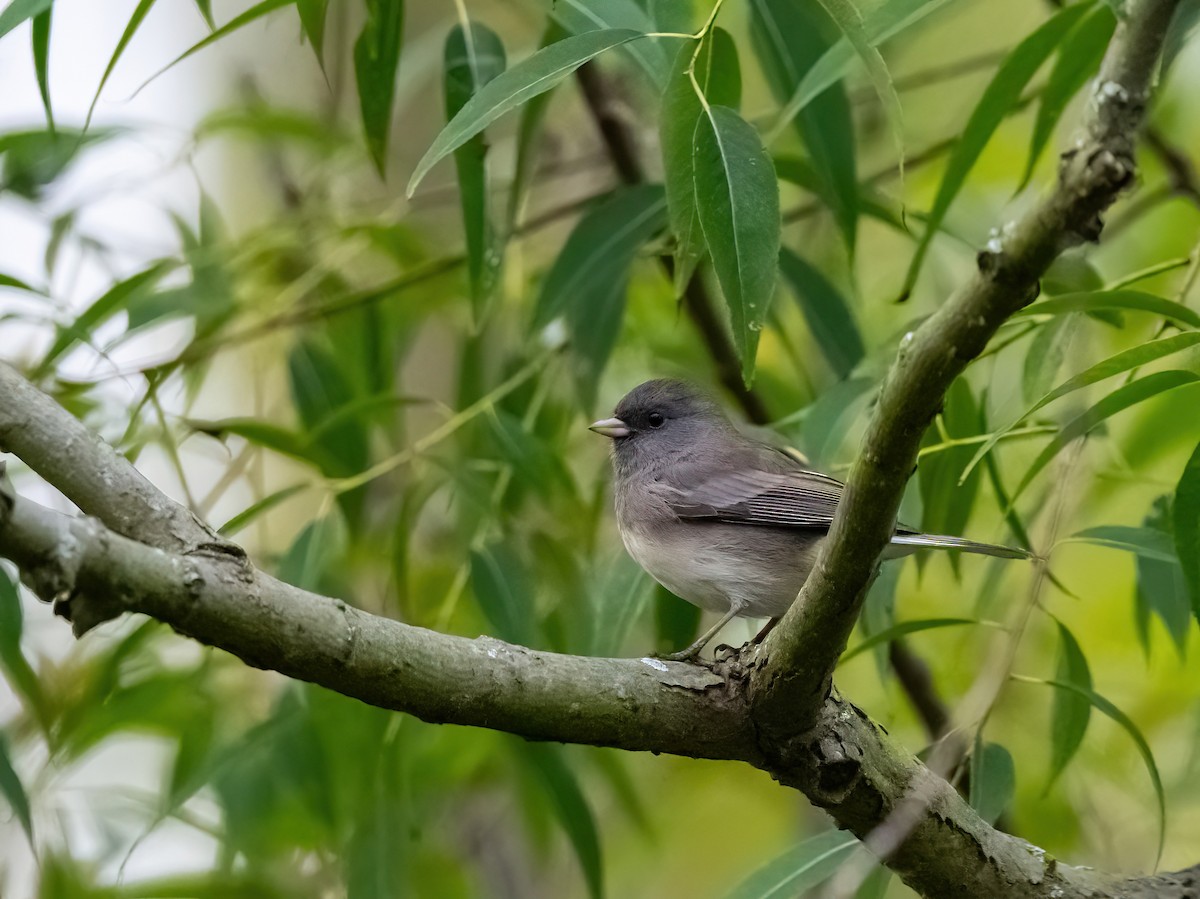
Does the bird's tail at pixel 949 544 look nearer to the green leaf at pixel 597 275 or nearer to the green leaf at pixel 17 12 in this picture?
the green leaf at pixel 597 275

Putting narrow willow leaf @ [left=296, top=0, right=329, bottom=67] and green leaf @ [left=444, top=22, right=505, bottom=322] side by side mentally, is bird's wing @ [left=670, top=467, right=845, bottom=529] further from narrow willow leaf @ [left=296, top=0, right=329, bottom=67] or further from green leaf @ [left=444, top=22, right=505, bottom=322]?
narrow willow leaf @ [left=296, top=0, right=329, bottom=67]

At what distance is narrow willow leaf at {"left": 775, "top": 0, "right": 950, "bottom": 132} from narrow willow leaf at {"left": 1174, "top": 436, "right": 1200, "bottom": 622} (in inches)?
28.1

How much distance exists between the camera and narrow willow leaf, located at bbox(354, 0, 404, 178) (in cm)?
196

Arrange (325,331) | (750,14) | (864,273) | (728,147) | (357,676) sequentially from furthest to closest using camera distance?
(864,273) < (325,331) < (750,14) < (728,147) < (357,676)

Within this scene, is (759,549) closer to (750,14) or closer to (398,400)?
(398,400)

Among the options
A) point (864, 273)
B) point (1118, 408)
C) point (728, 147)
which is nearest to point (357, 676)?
point (728, 147)

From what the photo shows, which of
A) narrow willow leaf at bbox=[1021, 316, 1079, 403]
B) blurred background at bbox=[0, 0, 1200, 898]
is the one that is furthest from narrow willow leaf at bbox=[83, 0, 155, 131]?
narrow willow leaf at bbox=[1021, 316, 1079, 403]

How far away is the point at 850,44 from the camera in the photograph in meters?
1.76

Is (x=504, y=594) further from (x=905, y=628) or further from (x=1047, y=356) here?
(x=1047, y=356)

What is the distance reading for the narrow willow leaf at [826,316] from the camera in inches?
100

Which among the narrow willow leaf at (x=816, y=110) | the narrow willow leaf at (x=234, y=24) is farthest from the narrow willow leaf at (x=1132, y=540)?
the narrow willow leaf at (x=234, y=24)

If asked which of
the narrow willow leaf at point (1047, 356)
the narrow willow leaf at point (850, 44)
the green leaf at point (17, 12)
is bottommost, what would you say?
the narrow willow leaf at point (1047, 356)

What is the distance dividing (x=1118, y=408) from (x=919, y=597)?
68.9 inches

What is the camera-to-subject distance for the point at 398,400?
7.88 ft
